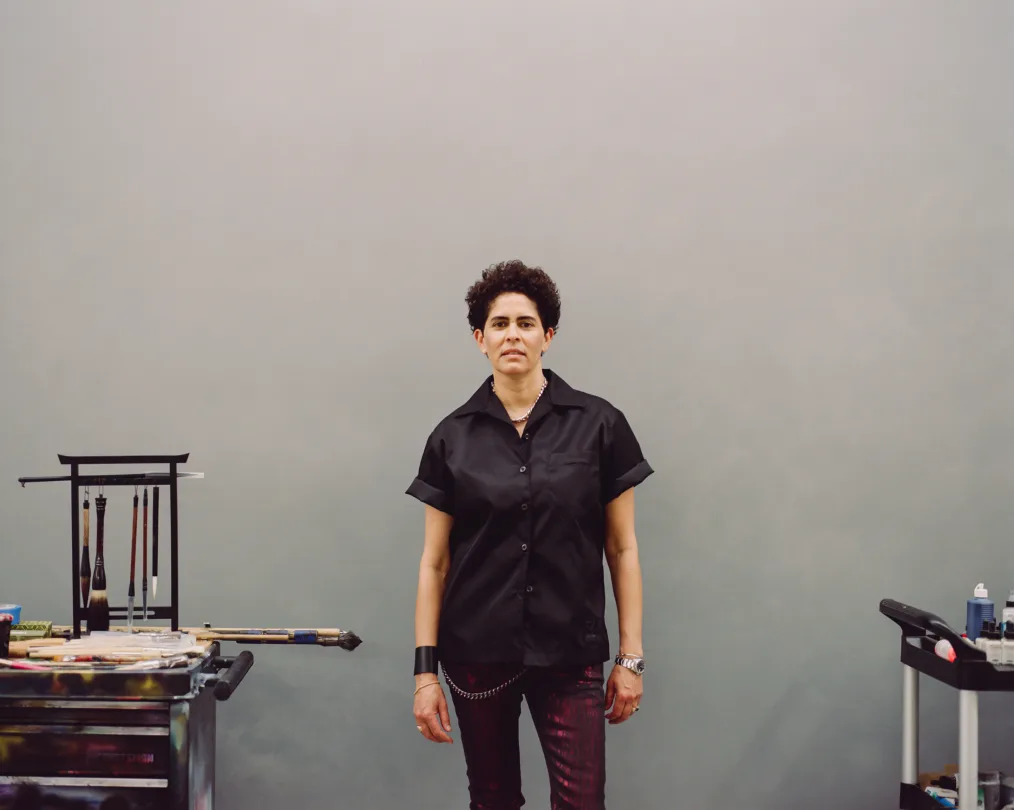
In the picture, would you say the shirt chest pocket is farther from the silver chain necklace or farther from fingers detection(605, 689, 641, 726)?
fingers detection(605, 689, 641, 726)

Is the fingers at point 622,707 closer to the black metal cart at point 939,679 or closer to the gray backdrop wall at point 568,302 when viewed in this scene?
the gray backdrop wall at point 568,302

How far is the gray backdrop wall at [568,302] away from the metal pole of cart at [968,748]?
546mm

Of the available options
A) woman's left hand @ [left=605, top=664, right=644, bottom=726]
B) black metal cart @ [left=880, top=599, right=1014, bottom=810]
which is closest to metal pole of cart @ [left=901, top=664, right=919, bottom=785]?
black metal cart @ [left=880, top=599, right=1014, bottom=810]

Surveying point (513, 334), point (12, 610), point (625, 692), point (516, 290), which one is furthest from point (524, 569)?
point (12, 610)

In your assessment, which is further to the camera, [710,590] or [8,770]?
[710,590]

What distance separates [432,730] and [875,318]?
180 centimetres

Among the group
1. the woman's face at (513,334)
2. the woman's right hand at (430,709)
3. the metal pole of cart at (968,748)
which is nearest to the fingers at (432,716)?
the woman's right hand at (430,709)

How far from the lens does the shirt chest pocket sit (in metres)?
2.09

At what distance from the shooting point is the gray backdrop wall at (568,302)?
9.23 ft

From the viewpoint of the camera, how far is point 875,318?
2.84 metres

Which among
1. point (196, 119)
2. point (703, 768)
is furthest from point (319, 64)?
point (703, 768)

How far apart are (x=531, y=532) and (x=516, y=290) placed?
58 cm

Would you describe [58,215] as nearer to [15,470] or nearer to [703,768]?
[15,470]

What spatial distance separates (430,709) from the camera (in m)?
2.11
